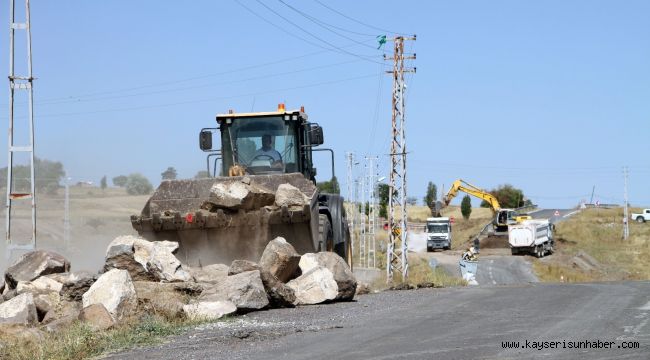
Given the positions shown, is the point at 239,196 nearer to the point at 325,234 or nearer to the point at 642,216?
the point at 325,234

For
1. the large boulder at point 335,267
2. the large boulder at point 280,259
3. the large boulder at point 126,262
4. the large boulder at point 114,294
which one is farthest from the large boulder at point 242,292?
the large boulder at point 335,267

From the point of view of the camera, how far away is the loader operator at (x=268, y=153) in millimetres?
17266

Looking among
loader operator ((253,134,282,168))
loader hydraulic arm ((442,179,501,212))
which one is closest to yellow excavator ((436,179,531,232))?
loader hydraulic arm ((442,179,501,212))

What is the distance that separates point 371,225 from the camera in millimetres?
50875

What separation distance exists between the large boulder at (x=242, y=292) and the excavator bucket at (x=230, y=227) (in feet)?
6.34

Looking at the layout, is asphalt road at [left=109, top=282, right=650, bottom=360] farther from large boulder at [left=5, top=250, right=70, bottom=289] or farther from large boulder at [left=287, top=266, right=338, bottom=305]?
large boulder at [left=5, top=250, right=70, bottom=289]

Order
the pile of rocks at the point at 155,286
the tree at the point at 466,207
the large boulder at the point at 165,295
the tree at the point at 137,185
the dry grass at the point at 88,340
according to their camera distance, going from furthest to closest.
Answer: the tree at the point at 466,207 → the tree at the point at 137,185 → the large boulder at the point at 165,295 → the pile of rocks at the point at 155,286 → the dry grass at the point at 88,340

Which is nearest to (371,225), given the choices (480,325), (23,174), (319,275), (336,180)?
(23,174)

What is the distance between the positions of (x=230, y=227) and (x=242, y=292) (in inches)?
97.2

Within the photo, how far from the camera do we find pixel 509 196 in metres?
121

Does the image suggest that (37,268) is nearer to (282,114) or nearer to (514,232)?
(282,114)

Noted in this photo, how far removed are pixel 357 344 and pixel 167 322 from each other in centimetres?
319

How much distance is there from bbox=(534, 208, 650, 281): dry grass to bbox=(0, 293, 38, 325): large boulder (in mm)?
36654

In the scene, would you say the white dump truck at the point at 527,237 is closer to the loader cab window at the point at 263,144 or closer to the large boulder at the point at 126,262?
the loader cab window at the point at 263,144
